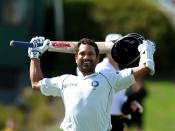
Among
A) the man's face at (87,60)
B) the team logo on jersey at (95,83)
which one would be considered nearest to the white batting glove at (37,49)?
the man's face at (87,60)

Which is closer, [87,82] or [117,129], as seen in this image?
[87,82]

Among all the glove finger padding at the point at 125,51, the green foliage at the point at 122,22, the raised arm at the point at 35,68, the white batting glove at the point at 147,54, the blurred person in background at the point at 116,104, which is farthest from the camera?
the green foliage at the point at 122,22

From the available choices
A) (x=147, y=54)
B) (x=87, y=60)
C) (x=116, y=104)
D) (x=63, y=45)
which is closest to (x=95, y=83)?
(x=87, y=60)

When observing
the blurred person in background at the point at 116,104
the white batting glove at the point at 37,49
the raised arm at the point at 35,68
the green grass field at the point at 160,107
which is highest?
the white batting glove at the point at 37,49

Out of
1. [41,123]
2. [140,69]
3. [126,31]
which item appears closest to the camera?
[140,69]

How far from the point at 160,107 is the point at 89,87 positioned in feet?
48.8

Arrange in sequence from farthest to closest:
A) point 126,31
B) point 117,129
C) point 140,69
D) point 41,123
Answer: point 126,31 < point 41,123 < point 117,129 < point 140,69

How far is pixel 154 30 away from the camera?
2808 centimetres

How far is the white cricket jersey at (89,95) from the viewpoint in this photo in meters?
8.62

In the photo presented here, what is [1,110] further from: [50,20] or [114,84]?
[114,84]

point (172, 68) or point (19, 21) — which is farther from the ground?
point (19, 21)

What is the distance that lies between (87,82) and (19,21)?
19413 mm

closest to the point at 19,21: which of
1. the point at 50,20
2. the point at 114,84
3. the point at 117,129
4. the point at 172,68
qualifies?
the point at 50,20

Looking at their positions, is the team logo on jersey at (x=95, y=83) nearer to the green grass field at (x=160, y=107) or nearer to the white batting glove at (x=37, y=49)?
the white batting glove at (x=37, y=49)
